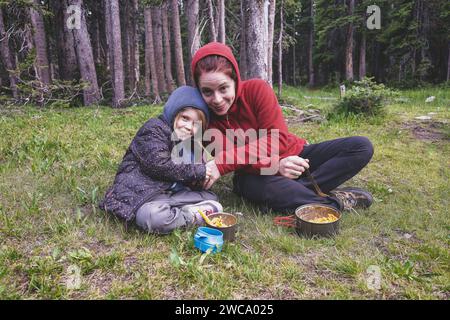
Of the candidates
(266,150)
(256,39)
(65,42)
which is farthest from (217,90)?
(65,42)

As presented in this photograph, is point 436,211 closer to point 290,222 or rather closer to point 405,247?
point 405,247

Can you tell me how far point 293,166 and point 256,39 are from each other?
3003 millimetres

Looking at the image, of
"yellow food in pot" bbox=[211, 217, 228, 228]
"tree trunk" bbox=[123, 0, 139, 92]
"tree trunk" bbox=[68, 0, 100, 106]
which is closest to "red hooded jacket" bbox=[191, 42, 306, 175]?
"yellow food in pot" bbox=[211, 217, 228, 228]

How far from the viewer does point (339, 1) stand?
21172 mm

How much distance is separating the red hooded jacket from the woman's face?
13 cm

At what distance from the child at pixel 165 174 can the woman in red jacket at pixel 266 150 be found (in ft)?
0.57

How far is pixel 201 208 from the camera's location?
2.96 meters

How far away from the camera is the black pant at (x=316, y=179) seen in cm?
310

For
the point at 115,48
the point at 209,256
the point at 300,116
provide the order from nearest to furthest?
the point at 209,256
the point at 300,116
the point at 115,48

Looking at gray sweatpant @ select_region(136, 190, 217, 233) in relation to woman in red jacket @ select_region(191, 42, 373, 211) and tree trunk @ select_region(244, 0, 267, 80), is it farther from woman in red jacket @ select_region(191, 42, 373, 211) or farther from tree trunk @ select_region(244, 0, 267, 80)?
tree trunk @ select_region(244, 0, 267, 80)

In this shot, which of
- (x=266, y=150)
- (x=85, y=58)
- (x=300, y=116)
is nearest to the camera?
(x=266, y=150)
